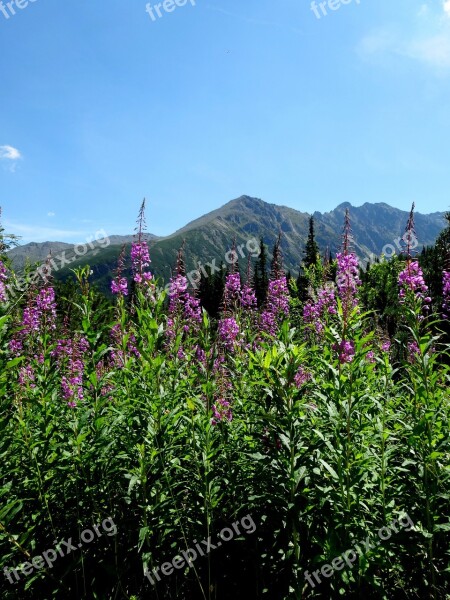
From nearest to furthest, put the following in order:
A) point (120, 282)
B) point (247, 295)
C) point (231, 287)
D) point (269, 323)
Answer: point (120, 282)
point (231, 287)
point (269, 323)
point (247, 295)

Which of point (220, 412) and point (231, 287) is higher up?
point (231, 287)

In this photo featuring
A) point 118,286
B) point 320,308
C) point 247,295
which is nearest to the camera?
point 118,286

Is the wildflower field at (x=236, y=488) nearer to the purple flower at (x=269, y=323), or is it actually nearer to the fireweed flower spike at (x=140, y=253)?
the fireweed flower spike at (x=140, y=253)

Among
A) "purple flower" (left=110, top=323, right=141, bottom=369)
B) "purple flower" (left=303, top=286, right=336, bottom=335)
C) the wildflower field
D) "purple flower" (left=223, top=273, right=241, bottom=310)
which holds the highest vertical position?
"purple flower" (left=223, top=273, right=241, bottom=310)

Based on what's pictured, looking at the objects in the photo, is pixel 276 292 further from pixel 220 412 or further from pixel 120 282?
pixel 220 412

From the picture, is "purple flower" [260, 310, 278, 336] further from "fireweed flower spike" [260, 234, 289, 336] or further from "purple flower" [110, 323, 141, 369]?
"purple flower" [110, 323, 141, 369]

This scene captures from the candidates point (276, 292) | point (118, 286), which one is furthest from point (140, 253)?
point (276, 292)

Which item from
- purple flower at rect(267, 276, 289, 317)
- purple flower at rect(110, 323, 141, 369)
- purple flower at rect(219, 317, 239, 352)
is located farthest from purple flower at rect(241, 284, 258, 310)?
purple flower at rect(110, 323, 141, 369)

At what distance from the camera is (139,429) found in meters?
4.38

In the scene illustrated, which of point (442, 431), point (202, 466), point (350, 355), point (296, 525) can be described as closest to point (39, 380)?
point (202, 466)

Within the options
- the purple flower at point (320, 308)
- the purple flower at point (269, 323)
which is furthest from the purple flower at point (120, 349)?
the purple flower at point (269, 323)

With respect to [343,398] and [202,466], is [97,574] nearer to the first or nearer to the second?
[202,466]

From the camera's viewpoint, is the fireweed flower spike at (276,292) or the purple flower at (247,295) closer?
the fireweed flower spike at (276,292)

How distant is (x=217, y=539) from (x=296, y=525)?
1080mm
